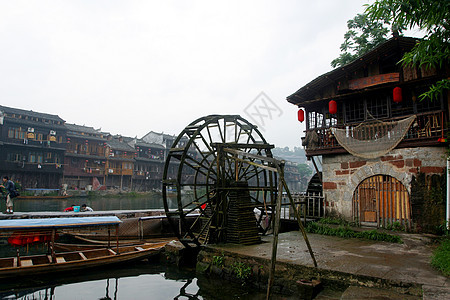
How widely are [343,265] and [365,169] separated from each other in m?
5.72

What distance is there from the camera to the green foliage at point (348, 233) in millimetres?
9547

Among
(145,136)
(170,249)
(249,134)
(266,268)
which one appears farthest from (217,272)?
(145,136)

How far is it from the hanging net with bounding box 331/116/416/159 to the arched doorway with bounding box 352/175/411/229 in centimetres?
104

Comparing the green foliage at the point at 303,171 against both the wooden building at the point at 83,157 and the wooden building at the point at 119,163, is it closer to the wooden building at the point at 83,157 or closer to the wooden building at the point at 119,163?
the wooden building at the point at 119,163

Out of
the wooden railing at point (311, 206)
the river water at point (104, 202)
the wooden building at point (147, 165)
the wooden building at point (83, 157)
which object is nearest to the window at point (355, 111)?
the wooden railing at point (311, 206)

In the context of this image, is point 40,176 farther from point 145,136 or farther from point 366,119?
point 366,119

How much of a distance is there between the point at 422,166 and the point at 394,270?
524 cm

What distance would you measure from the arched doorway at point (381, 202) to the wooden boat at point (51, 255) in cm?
780

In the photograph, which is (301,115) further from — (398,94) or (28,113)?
(28,113)

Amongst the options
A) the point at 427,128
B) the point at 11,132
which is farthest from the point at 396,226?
the point at 11,132

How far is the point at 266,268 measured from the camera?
283 inches

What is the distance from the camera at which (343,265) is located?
256 inches

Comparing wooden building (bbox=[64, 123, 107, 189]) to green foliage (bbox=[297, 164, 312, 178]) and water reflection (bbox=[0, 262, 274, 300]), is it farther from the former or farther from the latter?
green foliage (bbox=[297, 164, 312, 178])

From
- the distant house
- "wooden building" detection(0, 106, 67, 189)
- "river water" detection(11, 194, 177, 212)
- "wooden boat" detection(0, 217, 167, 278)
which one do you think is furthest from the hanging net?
"wooden building" detection(0, 106, 67, 189)
